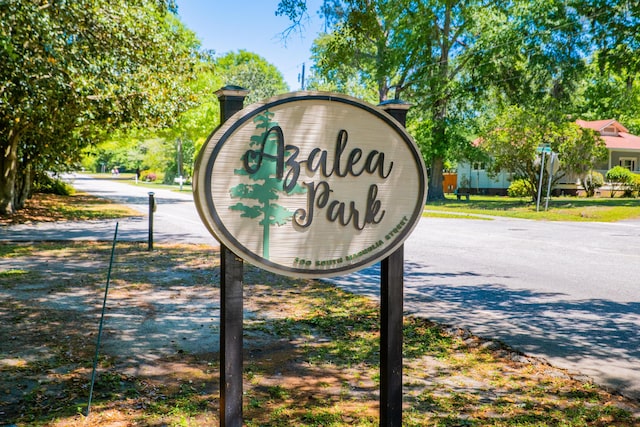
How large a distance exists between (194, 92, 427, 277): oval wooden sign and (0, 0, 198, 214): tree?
5.01m

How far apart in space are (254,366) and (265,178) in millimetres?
2271

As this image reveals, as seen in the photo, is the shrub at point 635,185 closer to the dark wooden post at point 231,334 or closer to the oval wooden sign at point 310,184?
the oval wooden sign at point 310,184

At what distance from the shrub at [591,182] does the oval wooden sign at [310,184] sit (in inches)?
1462

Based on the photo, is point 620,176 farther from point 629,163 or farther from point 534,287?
point 534,287

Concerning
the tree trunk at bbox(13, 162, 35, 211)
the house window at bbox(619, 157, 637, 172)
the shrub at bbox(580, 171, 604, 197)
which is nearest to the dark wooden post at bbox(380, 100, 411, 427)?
the tree trunk at bbox(13, 162, 35, 211)

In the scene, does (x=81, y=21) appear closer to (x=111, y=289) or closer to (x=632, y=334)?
(x=111, y=289)

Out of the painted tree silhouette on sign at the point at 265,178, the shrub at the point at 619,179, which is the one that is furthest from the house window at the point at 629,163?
the painted tree silhouette on sign at the point at 265,178

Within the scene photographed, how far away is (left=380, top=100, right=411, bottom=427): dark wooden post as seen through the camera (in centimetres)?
291

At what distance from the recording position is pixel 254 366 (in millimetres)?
4418

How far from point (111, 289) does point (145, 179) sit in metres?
68.3

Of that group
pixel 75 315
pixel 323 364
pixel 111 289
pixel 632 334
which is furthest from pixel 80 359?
pixel 632 334

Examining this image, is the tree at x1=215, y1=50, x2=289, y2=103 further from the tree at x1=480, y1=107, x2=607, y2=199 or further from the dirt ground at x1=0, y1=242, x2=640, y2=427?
the dirt ground at x1=0, y1=242, x2=640, y2=427

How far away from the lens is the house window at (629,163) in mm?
42156

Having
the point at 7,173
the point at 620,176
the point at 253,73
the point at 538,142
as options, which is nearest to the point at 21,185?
the point at 7,173
